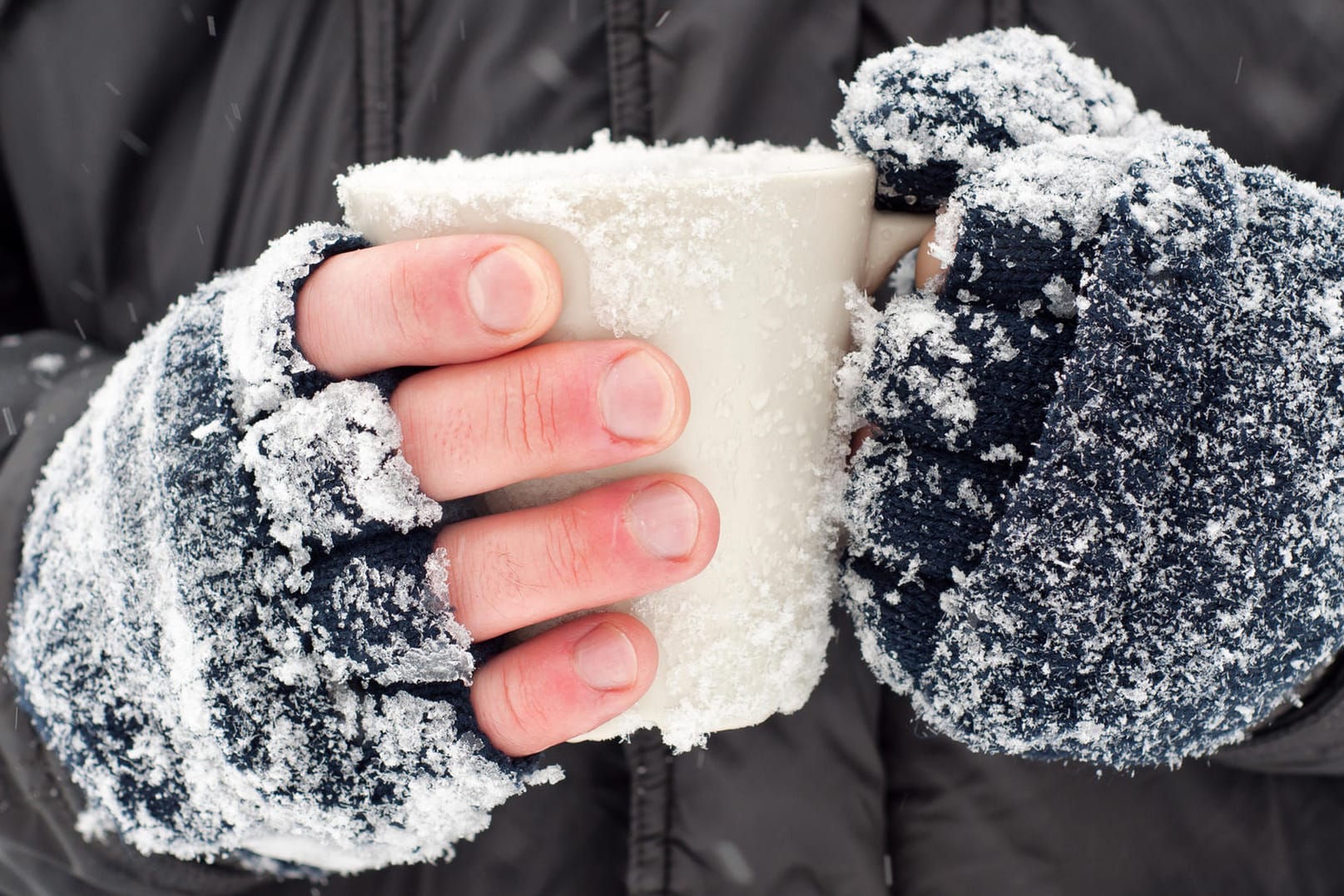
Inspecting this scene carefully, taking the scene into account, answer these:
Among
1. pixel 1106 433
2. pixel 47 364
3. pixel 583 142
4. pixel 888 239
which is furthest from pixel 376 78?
pixel 1106 433

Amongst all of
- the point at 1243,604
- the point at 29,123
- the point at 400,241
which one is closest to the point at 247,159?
the point at 29,123

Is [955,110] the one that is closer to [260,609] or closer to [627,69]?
[627,69]

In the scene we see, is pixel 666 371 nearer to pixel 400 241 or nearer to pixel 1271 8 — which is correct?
pixel 400 241

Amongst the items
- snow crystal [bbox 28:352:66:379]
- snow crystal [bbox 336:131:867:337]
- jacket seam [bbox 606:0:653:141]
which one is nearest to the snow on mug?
snow crystal [bbox 336:131:867:337]

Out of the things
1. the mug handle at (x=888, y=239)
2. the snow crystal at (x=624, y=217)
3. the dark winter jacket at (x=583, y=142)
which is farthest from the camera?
the dark winter jacket at (x=583, y=142)

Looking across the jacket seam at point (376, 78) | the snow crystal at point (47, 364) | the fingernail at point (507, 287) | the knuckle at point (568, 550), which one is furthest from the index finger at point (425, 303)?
the snow crystal at point (47, 364)

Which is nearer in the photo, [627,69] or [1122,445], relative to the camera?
[1122,445]

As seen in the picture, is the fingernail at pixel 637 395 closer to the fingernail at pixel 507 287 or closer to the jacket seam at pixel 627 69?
the fingernail at pixel 507 287
